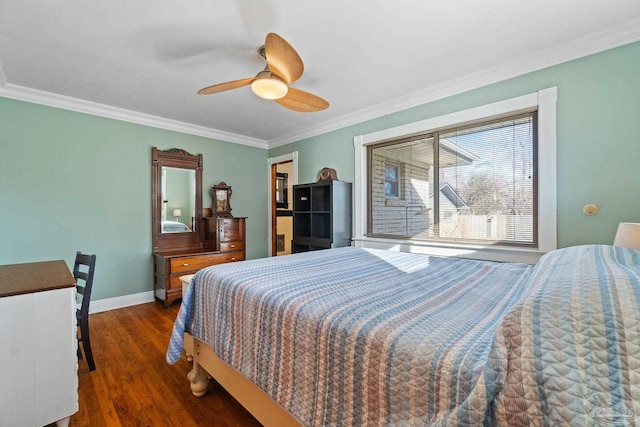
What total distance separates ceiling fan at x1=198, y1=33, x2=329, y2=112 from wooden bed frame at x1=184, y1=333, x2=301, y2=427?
1.79 metres

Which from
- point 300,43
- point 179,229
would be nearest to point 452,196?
point 300,43

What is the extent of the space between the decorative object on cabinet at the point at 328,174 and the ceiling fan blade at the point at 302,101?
145 centimetres

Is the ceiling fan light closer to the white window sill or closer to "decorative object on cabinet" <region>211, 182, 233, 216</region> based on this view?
the white window sill

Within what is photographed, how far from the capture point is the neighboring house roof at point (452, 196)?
2.84 metres

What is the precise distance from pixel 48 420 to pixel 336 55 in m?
2.98

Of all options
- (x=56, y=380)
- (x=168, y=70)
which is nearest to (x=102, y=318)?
(x=56, y=380)

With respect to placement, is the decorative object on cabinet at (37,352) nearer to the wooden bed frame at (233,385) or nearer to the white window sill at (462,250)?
the wooden bed frame at (233,385)

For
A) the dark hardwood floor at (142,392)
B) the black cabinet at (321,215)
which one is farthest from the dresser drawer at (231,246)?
the dark hardwood floor at (142,392)

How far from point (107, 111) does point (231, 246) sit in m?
2.24

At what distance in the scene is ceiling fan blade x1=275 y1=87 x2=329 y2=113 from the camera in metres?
2.24

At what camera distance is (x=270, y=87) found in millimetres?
2014

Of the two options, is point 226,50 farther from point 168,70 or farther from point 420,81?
point 420,81

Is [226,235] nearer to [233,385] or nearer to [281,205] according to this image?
[281,205]

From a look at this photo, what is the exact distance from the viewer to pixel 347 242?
3648 millimetres
